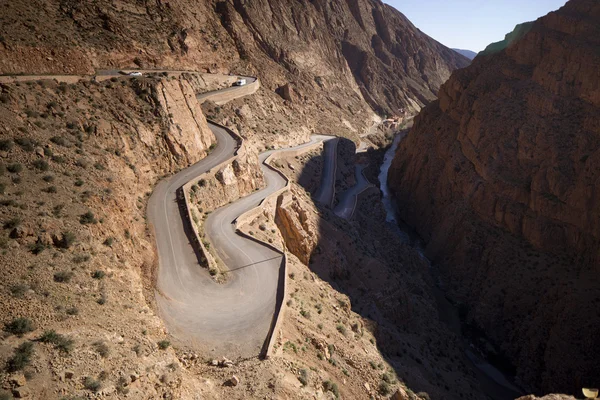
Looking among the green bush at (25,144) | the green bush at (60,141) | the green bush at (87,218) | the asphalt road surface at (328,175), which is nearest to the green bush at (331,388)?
the green bush at (87,218)

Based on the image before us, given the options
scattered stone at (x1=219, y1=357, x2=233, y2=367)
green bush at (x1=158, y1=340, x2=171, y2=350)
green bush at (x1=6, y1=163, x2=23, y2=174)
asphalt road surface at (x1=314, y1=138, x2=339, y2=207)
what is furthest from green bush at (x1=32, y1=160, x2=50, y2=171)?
asphalt road surface at (x1=314, y1=138, x2=339, y2=207)

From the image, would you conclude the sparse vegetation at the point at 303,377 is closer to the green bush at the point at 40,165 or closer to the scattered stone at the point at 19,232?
the scattered stone at the point at 19,232

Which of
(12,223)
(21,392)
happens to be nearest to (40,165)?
(12,223)

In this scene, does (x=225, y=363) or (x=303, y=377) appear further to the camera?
(x=303, y=377)

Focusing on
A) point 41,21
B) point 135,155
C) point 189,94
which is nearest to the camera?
point 135,155

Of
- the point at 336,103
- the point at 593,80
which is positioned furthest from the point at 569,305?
the point at 336,103

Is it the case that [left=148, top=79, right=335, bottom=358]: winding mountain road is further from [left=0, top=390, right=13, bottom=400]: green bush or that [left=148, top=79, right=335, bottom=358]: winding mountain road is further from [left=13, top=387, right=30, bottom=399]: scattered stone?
[left=0, top=390, right=13, bottom=400]: green bush

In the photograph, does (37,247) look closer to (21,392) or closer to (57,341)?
(57,341)

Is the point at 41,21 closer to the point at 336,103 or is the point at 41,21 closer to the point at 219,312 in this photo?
the point at 219,312
